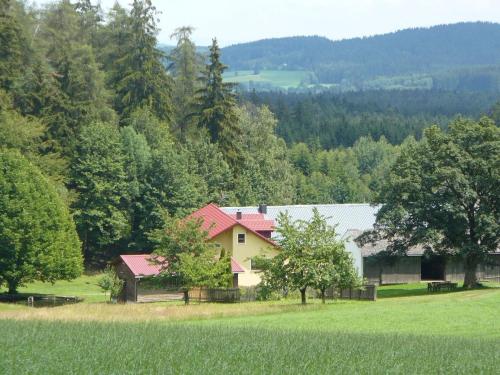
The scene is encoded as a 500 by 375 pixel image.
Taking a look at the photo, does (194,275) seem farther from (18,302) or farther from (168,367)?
(168,367)

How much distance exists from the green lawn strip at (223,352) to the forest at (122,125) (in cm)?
3770

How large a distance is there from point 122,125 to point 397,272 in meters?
36.5

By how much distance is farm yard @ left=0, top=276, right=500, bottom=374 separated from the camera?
23688 millimetres

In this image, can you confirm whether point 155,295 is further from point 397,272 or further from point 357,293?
point 397,272

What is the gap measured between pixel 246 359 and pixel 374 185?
141724 mm

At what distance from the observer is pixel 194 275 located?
60.1m

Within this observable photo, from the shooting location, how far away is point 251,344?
28.7 metres

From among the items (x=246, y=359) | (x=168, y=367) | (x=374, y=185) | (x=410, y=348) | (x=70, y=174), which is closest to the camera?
(x=168, y=367)

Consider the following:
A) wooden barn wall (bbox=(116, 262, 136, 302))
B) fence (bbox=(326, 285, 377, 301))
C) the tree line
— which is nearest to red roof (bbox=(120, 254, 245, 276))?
wooden barn wall (bbox=(116, 262, 136, 302))

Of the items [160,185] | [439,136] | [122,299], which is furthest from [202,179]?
[439,136]

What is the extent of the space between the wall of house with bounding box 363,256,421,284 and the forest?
31.5 ft

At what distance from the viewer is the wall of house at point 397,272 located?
75.6 metres

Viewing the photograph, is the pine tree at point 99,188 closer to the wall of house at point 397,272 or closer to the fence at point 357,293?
the wall of house at point 397,272

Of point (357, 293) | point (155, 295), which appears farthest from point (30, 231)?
point (357, 293)
